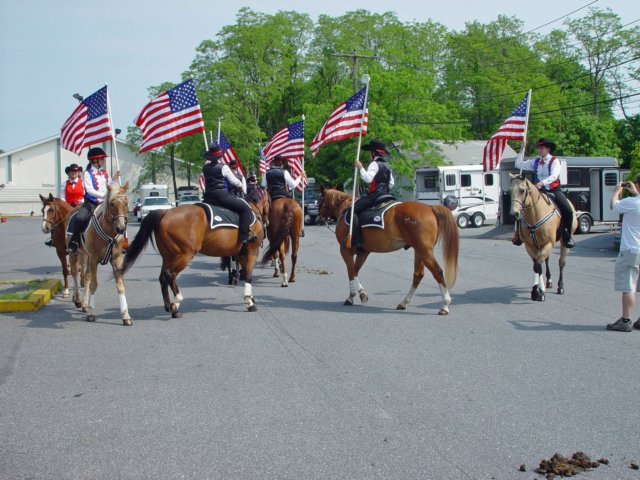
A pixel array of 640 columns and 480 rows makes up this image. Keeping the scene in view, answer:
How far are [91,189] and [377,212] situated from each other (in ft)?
14.8

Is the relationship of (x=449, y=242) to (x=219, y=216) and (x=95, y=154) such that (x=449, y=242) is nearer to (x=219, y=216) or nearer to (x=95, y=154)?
(x=219, y=216)

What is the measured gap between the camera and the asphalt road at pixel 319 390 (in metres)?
4.57

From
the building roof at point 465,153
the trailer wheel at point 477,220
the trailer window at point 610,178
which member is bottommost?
the trailer wheel at point 477,220

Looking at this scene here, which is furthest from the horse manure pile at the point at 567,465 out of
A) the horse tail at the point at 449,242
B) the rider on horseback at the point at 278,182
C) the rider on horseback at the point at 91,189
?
the rider on horseback at the point at 278,182

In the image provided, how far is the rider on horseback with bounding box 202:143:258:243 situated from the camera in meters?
10.6

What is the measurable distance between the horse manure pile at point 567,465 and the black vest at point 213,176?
7.40 metres

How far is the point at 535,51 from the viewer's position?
227 ft

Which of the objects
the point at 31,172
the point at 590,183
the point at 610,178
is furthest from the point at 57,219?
the point at 31,172

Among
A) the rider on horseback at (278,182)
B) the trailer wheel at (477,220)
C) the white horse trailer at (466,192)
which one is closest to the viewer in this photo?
the rider on horseback at (278,182)

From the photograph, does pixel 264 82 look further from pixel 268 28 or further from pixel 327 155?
pixel 327 155

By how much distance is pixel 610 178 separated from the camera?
28.9 metres

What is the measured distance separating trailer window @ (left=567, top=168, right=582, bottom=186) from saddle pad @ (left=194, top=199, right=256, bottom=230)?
70.8ft

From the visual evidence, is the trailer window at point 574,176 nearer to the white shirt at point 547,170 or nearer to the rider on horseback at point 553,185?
the white shirt at point 547,170

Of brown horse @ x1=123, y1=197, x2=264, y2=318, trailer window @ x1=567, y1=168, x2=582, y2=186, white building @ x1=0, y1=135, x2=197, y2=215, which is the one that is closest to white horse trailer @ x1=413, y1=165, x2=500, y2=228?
trailer window @ x1=567, y1=168, x2=582, y2=186
